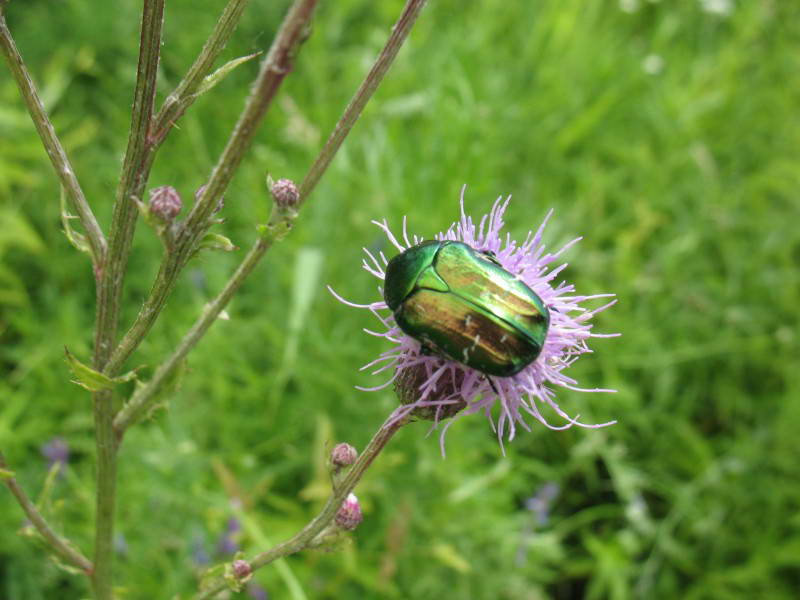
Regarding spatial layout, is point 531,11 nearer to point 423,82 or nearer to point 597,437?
point 423,82

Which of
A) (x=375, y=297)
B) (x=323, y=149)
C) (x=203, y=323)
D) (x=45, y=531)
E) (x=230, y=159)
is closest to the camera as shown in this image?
(x=230, y=159)

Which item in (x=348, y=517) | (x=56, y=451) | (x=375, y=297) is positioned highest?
(x=375, y=297)

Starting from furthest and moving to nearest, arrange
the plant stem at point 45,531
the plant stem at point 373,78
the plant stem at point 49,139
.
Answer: the plant stem at point 45,531 < the plant stem at point 49,139 < the plant stem at point 373,78

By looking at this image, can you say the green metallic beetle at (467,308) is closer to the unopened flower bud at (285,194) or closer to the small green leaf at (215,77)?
the unopened flower bud at (285,194)

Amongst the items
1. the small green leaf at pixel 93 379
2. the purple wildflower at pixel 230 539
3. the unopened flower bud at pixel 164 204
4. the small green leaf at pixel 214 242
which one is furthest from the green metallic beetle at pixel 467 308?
the purple wildflower at pixel 230 539

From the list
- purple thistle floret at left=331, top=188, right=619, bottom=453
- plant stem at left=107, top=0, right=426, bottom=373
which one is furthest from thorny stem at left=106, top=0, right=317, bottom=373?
purple thistle floret at left=331, top=188, right=619, bottom=453

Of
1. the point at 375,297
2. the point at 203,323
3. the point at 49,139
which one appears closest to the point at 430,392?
the point at 203,323

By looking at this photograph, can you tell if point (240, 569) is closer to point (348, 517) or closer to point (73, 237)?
point (348, 517)
